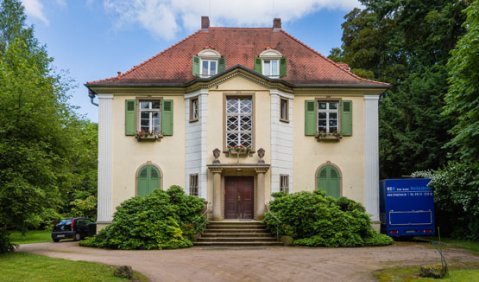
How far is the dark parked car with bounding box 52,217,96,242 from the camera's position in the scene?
85.5 feet

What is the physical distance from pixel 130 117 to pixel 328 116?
29.7 ft

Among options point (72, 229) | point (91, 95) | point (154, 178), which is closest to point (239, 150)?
point (154, 178)

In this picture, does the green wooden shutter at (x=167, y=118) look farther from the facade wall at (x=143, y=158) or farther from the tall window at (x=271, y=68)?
the tall window at (x=271, y=68)

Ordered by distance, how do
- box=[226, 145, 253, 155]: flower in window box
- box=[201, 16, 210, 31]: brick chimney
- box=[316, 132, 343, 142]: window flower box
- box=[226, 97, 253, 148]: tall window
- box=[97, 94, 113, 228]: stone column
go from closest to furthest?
box=[226, 145, 253, 155]: flower in window box, box=[226, 97, 253, 148]: tall window, box=[97, 94, 113, 228]: stone column, box=[316, 132, 343, 142]: window flower box, box=[201, 16, 210, 31]: brick chimney

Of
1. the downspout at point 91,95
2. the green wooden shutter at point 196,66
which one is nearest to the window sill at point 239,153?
the green wooden shutter at point 196,66

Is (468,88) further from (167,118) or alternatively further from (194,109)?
(167,118)

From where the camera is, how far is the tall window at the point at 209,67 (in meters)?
23.9

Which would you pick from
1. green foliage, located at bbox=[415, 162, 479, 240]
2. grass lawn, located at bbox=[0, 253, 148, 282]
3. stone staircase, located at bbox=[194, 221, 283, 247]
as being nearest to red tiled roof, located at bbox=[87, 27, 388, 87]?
green foliage, located at bbox=[415, 162, 479, 240]

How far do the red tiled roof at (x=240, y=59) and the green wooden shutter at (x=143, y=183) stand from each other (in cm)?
410

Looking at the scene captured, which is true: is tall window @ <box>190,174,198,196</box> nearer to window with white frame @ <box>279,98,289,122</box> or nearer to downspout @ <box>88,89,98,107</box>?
window with white frame @ <box>279,98,289,122</box>

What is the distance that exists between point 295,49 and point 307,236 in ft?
33.7

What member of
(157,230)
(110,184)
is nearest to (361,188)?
(157,230)

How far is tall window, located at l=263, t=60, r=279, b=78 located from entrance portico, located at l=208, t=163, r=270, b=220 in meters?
4.52

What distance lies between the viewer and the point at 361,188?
23.5 metres
